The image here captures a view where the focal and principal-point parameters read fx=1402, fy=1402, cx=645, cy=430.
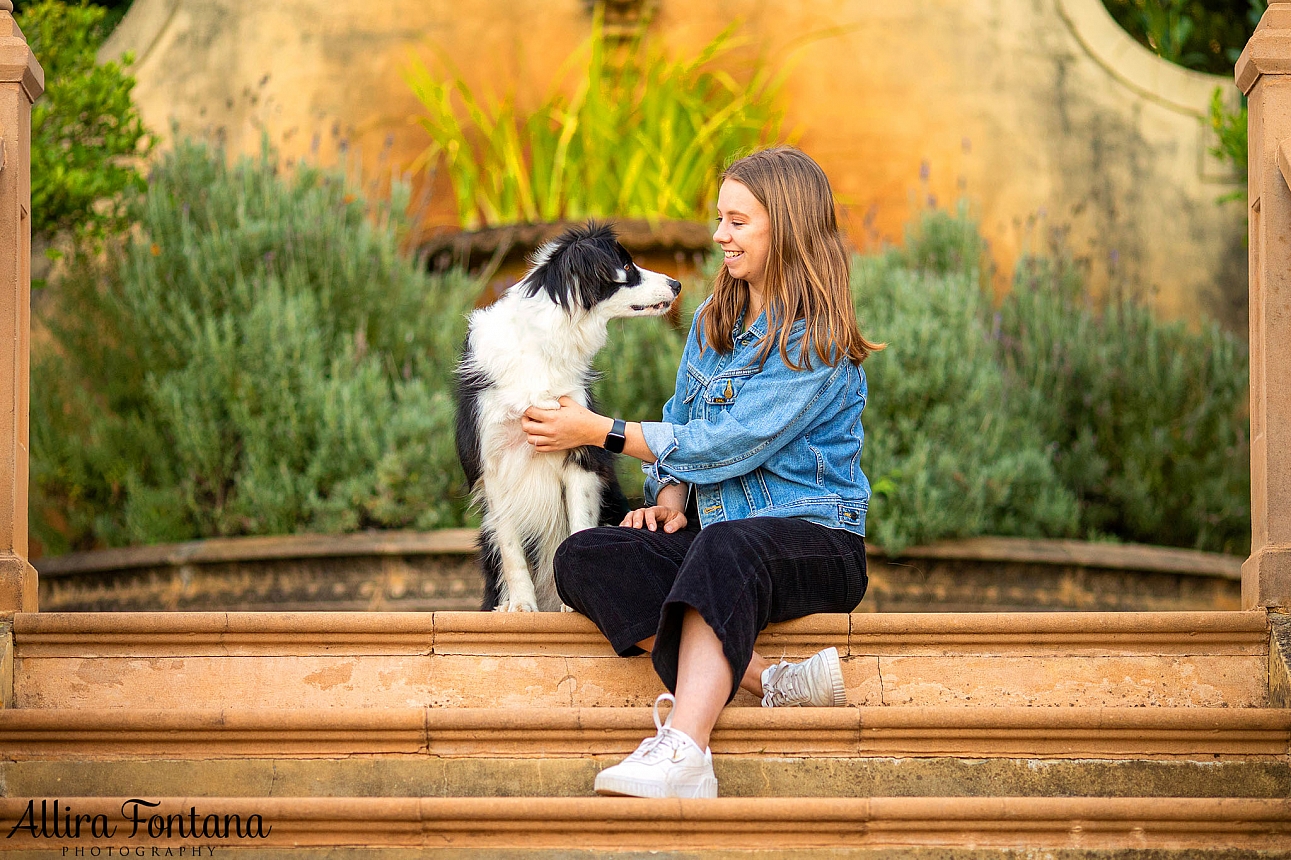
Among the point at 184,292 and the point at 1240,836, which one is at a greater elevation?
the point at 184,292

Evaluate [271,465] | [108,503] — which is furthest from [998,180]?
[108,503]

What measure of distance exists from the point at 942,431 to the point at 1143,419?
1080 mm

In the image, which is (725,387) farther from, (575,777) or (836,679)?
(575,777)

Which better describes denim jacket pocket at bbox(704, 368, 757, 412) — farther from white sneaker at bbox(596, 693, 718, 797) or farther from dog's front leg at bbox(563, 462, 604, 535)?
white sneaker at bbox(596, 693, 718, 797)

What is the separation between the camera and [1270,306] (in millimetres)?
3166

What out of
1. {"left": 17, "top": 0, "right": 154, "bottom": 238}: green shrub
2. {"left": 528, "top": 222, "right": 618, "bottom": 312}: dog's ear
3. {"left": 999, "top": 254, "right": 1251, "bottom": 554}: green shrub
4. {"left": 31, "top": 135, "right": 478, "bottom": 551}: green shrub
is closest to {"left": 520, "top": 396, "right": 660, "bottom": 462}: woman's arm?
{"left": 528, "top": 222, "right": 618, "bottom": 312}: dog's ear

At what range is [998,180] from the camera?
22.7ft

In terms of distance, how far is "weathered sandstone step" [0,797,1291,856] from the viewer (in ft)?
8.17

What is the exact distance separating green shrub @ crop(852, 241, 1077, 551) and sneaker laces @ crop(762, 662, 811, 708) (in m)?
2.19

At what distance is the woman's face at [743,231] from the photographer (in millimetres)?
3148

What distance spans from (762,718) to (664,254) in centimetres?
386

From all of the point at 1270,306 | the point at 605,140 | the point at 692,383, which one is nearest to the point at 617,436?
the point at 692,383

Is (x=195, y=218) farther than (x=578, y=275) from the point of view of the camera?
Yes

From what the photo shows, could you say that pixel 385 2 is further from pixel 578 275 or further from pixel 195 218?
pixel 578 275
